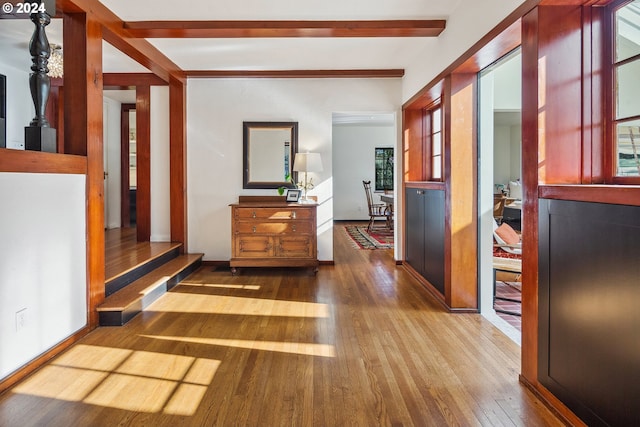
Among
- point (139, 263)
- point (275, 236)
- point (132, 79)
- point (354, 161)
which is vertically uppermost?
point (132, 79)

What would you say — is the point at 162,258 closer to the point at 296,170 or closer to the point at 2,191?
the point at 296,170

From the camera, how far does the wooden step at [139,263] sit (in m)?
3.69

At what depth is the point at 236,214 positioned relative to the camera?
502cm

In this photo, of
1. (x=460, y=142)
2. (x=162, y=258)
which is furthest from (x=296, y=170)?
(x=460, y=142)

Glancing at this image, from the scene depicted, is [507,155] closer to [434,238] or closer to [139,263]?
[434,238]

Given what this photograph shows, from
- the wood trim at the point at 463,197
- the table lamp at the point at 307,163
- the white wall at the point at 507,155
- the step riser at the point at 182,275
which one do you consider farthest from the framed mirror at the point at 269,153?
the white wall at the point at 507,155

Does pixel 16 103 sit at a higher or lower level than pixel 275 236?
higher

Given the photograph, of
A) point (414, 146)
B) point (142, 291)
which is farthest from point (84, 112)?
Answer: point (414, 146)

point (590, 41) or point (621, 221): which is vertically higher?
point (590, 41)

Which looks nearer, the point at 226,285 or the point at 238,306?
the point at 238,306

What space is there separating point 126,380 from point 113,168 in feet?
19.9

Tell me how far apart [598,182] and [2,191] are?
3091 mm

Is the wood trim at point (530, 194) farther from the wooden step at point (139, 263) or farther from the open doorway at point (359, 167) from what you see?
the open doorway at point (359, 167)

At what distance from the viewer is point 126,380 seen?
2.36 m
